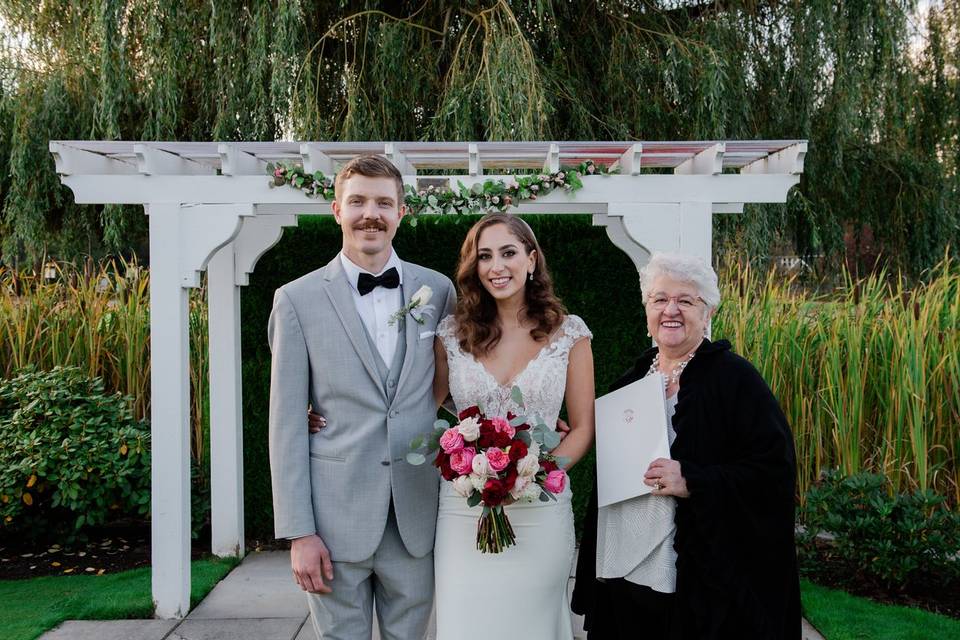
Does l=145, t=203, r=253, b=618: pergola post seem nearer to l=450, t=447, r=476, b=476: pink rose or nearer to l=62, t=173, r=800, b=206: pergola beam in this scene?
l=62, t=173, r=800, b=206: pergola beam

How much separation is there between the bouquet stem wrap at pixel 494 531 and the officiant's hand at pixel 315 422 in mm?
528

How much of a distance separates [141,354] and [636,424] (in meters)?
4.30

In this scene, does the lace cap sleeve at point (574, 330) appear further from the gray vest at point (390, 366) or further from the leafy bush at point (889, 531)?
Result: the leafy bush at point (889, 531)

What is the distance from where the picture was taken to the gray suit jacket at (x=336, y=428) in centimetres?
221

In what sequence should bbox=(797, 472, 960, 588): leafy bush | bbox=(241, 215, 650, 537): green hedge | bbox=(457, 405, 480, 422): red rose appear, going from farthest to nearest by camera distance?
bbox=(241, 215, 650, 537): green hedge
bbox=(797, 472, 960, 588): leafy bush
bbox=(457, 405, 480, 422): red rose

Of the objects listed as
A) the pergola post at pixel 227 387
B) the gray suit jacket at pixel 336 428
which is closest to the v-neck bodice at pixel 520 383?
the gray suit jacket at pixel 336 428

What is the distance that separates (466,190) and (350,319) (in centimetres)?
136

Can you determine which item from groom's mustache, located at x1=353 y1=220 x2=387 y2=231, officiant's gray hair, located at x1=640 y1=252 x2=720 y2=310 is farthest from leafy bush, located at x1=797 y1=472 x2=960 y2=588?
groom's mustache, located at x1=353 y1=220 x2=387 y2=231

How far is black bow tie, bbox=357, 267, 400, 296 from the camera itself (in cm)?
231

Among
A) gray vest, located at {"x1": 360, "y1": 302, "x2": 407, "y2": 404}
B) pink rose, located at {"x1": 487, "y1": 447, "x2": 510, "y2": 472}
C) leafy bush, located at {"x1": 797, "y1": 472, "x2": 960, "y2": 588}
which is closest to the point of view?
pink rose, located at {"x1": 487, "y1": 447, "x2": 510, "y2": 472}

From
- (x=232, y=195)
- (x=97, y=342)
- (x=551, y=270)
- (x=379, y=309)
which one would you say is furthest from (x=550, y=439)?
(x=97, y=342)

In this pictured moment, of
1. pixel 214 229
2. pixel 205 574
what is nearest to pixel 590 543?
pixel 214 229

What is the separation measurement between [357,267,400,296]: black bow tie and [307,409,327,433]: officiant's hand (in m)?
0.38

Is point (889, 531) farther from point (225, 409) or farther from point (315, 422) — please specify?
point (225, 409)
